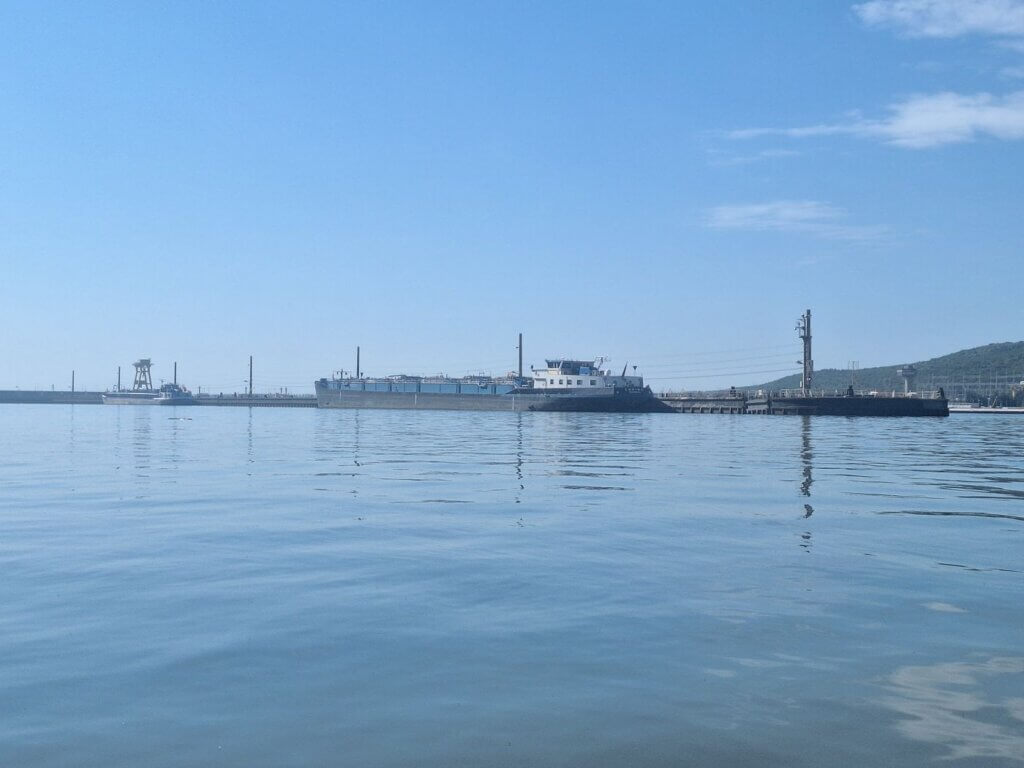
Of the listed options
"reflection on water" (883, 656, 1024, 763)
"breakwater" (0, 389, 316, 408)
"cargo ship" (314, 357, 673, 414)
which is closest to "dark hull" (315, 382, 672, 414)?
"cargo ship" (314, 357, 673, 414)

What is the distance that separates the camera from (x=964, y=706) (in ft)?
18.0

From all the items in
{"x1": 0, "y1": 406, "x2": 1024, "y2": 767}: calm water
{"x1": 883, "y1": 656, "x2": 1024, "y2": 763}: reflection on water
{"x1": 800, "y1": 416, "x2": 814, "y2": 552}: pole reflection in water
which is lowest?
{"x1": 883, "y1": 656, "x2": 1024, "y2": 763}: reflection on water

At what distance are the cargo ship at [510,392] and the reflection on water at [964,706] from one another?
272 feet

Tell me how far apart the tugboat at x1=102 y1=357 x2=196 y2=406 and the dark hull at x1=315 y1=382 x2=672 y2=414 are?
4205 centimetres

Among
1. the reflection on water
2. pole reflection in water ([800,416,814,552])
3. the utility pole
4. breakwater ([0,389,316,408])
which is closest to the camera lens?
the reflection on water

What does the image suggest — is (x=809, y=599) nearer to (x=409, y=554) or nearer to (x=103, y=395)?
(x=409, y=554)

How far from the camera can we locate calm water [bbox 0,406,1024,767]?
5012 mm

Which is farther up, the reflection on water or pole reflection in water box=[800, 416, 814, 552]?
pole reflection in water box=[800, 416, 814, 552]

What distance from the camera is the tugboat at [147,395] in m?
146

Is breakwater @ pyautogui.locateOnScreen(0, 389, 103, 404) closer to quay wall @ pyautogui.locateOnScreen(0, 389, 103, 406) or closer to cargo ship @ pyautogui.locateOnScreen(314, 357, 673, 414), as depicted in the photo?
quay wall @ pyautogui.locateOnScreen(0, 389, 103, 406)

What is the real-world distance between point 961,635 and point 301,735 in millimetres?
5156

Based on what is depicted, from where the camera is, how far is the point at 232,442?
37.0 m

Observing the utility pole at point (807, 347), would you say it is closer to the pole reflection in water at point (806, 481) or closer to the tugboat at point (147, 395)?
the pole reflection in water at point (806, 481)

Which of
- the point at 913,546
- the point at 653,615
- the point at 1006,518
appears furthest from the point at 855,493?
the point at 653,615
